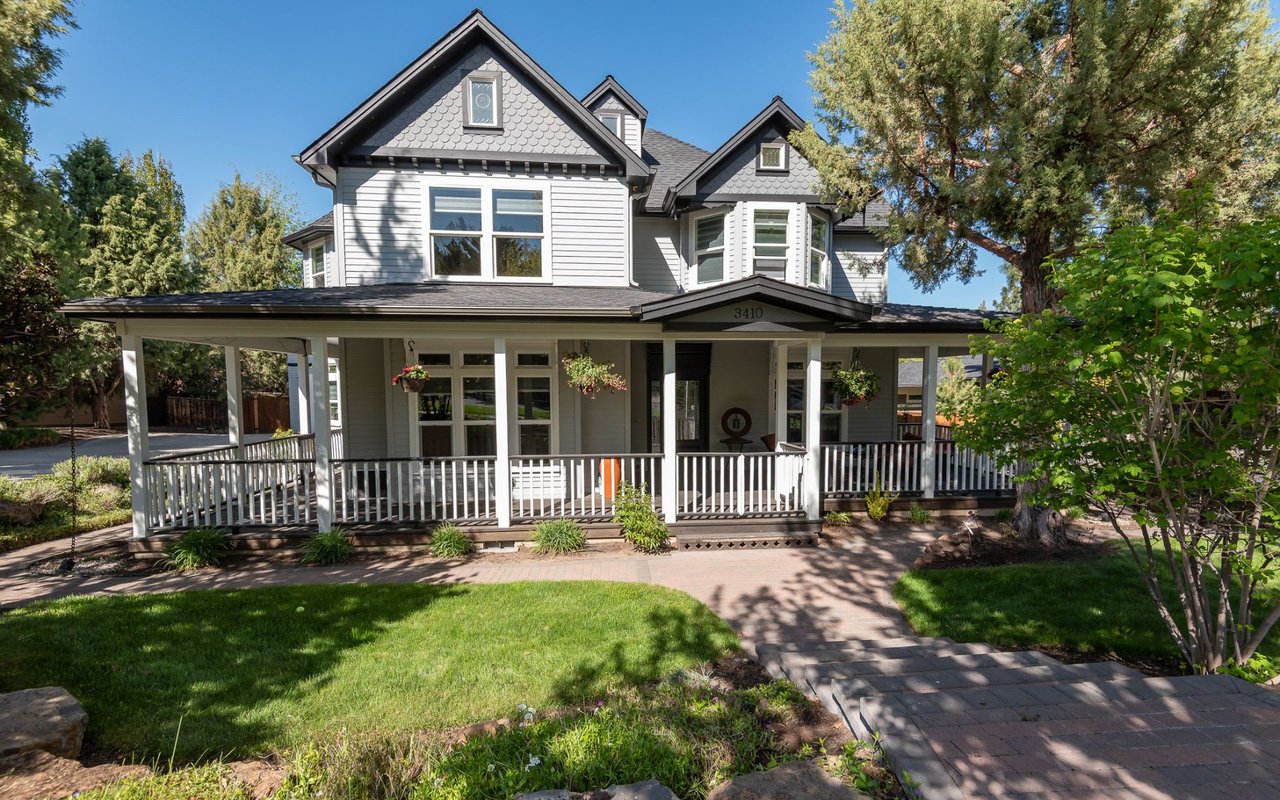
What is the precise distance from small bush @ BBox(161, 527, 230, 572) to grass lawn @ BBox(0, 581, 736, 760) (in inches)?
44.8

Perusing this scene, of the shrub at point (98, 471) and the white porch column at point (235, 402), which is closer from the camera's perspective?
the white porch column at point (235, 402)

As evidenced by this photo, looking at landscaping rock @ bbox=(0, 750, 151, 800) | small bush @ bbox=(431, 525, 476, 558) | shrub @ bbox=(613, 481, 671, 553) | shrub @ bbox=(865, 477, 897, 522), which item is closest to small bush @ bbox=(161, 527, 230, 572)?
small bush @ bbox=(431, 525, 476, 558)

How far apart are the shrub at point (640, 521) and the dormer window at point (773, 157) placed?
24.2ft

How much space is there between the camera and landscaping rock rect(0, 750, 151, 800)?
281 centimetres

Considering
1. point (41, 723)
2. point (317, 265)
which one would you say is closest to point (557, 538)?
point (41, 723)

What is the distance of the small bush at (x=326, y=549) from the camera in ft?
23.6

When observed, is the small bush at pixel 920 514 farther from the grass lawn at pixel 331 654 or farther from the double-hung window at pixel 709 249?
the double-hung window at pixel 709 249

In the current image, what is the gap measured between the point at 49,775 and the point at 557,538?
5.05 metres

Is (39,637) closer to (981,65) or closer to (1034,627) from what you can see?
(1034,627)

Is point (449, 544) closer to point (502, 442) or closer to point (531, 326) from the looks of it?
point (502, 442)

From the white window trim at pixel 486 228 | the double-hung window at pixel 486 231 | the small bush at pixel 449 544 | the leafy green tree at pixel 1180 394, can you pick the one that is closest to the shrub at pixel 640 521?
the small bush at pixel 449 544

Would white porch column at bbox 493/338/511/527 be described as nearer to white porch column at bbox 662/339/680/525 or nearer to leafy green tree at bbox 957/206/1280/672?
white porch column at bbox 662/339/680/525

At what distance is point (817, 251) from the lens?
1115cm

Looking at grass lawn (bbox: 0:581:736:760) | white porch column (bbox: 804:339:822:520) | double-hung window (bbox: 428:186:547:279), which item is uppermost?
double-hung window (bbox: 428:186:547:279)
